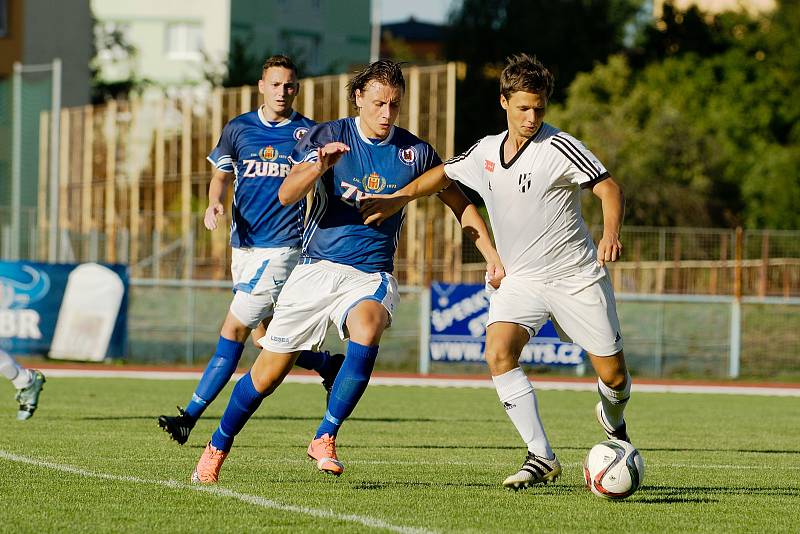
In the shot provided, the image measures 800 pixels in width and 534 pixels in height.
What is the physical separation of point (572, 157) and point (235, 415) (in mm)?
2222

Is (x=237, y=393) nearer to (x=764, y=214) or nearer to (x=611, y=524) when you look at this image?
(x=611, y=524)

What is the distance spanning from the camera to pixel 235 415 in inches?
292

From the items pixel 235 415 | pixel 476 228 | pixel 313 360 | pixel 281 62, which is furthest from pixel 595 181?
pixel 313 360

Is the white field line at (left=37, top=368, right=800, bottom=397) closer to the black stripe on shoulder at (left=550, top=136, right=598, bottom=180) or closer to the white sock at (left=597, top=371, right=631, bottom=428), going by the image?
the white sock at (left=597, top=371, right=631, bottom=428)

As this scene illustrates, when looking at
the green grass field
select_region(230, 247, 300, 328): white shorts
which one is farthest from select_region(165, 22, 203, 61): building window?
select_region(230, 247, 300, 328): white shorts

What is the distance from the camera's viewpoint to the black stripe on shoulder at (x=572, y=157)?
292 inches

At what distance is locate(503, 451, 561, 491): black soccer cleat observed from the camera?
7.29 metres

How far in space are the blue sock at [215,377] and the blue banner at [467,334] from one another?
10763 mm

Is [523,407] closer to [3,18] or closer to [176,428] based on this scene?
[176,428]

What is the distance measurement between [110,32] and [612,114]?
2035 centimetres

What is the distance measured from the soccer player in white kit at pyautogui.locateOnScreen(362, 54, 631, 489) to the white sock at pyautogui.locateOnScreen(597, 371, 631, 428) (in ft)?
0.39

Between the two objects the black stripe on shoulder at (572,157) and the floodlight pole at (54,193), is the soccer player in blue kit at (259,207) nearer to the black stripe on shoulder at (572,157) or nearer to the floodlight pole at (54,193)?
the black stripe on shoulder at (572,157)

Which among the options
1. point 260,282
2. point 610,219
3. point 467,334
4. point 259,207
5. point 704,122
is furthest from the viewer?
point 704,122

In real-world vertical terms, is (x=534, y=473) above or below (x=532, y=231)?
below
